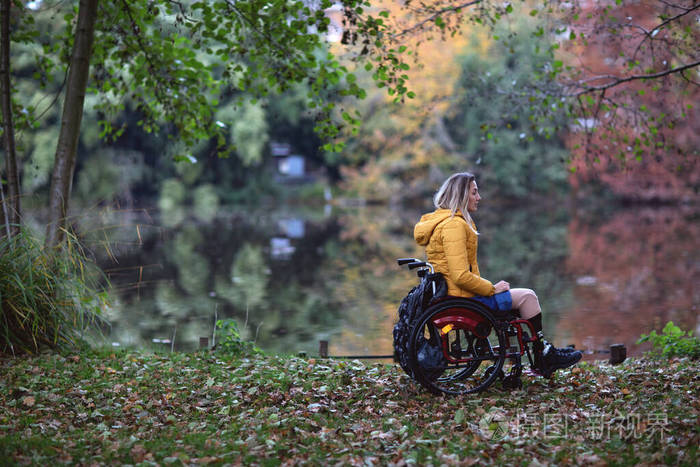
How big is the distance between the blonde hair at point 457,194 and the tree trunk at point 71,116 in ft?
12.9

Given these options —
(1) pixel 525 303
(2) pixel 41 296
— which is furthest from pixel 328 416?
(2) pixel 41 296

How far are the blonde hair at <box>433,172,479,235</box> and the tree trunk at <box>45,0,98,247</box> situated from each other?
394 cm

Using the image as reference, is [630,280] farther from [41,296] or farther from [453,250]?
[41,296]

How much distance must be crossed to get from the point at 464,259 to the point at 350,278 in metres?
10.7

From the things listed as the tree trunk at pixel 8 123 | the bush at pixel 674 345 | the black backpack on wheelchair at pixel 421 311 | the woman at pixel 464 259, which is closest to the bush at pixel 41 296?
the tree trunk at pixel 8 123

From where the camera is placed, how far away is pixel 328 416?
460 centimetres

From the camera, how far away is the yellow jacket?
4777mm

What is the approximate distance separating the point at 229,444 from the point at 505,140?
114 feet

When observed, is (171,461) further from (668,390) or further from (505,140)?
(505,140)

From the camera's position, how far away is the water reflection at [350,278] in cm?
1019

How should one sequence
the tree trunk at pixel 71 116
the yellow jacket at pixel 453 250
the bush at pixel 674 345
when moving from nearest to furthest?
1. the yellow jacket at pixel 453 250
2. the bush at pixel 674 345
3. the tree trunk at pixel 71 116

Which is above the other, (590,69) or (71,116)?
(590,69)

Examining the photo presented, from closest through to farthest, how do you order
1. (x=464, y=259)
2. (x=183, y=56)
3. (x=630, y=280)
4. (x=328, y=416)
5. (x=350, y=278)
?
(x=328, y=416) < (x=464, y=259) < (x=183, y=56) < (x=630, y=280) < (x=350, y=278)

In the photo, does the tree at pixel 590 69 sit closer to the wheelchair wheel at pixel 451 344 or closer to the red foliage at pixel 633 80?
the red foliage at pixel 633 80
